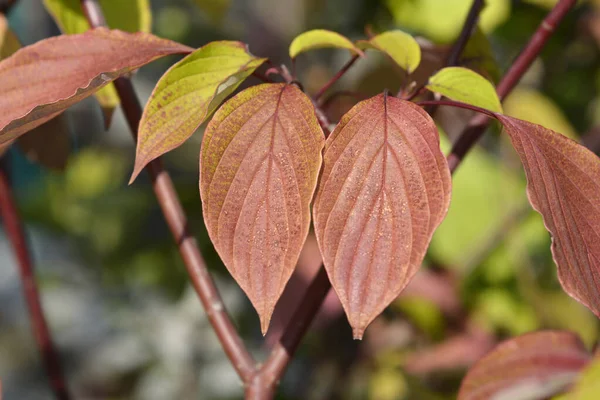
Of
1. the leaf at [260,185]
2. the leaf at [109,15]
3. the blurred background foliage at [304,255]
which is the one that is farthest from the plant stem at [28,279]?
the leaf at [260,185]

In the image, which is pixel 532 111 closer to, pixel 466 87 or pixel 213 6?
pixel 213 6

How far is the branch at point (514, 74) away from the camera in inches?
21.1

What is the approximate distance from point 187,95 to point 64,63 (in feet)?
0.32

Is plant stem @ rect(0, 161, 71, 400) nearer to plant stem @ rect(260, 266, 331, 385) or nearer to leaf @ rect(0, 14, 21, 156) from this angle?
leaf @ rect(0, 14, 21, 156)

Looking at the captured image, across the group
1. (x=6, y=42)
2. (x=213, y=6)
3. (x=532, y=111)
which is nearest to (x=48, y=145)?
(x=6, y=42)

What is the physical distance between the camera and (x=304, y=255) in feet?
3.37

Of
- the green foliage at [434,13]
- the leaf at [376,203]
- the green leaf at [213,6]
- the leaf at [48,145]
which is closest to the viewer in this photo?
the leaf at [376,203]

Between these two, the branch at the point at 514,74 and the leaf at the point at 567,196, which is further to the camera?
the branch at the point at 514,74

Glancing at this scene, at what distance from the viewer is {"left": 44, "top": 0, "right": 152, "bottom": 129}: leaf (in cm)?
62

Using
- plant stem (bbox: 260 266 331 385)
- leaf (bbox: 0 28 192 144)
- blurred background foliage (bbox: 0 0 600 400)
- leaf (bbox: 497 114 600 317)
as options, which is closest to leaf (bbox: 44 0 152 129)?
blurred background foliage (bbox: 0 0 600 400)

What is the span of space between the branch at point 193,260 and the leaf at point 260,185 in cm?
17

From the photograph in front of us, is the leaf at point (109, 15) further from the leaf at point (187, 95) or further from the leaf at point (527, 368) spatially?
the leaf at point (527, 368)

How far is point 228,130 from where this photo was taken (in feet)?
1.20

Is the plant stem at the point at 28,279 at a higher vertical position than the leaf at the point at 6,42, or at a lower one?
lower
